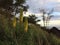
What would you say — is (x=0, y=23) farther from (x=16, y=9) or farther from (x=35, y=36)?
(x=16, y=9)

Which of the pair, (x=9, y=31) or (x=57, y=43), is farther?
(x=57, y=43)

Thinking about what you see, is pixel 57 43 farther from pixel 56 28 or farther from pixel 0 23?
pixel 56 28

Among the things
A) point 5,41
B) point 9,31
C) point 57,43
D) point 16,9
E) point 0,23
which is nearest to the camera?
point 5,41

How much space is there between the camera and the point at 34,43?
14156 millimetres

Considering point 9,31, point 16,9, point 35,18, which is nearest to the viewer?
point 9,31

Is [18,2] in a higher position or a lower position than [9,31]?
higher

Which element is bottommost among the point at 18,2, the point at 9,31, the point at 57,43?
the point at 57,43

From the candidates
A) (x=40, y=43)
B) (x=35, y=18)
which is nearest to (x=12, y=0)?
(x=35, y=18)

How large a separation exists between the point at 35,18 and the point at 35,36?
28.4ft

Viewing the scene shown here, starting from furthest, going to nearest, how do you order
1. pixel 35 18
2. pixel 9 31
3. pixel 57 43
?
pixel 35 18, pixel 57 43, pixel 9 31

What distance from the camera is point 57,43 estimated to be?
16.4m

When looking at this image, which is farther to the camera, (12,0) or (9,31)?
(12,0)

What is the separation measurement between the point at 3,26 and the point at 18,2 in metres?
8.36

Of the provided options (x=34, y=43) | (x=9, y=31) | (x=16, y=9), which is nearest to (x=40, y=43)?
(x=34, y=43)
